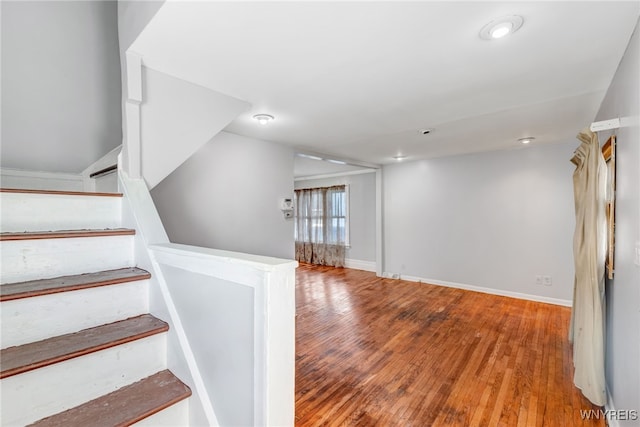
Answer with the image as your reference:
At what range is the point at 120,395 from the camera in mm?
1071

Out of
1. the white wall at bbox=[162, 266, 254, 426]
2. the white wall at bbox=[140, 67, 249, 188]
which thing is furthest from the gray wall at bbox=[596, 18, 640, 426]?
the white wall at bbox=[140, 67, 249, 188]

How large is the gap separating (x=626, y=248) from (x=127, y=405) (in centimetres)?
249

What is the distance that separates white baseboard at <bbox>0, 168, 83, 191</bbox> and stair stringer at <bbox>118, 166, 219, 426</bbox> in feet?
4.06

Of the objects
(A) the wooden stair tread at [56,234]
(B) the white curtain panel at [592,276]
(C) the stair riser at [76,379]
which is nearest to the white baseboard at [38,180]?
(A) the wooden stair tread at [56,234]

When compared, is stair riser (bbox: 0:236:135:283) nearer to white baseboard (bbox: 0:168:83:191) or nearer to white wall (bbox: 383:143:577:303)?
white baseboard (bbox: 0:168:83:191)

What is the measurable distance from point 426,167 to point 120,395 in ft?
17.0

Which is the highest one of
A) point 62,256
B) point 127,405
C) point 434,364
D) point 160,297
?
point 62,256

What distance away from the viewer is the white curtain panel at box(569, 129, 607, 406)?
183 cm

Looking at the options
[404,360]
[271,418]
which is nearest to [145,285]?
[271,418]

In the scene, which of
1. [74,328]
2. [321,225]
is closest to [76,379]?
→ [74,328]

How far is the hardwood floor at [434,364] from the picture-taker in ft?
6.02

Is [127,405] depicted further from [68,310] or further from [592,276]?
[592,276]

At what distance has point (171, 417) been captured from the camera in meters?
1.09

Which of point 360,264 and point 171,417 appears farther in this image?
point 360,264
